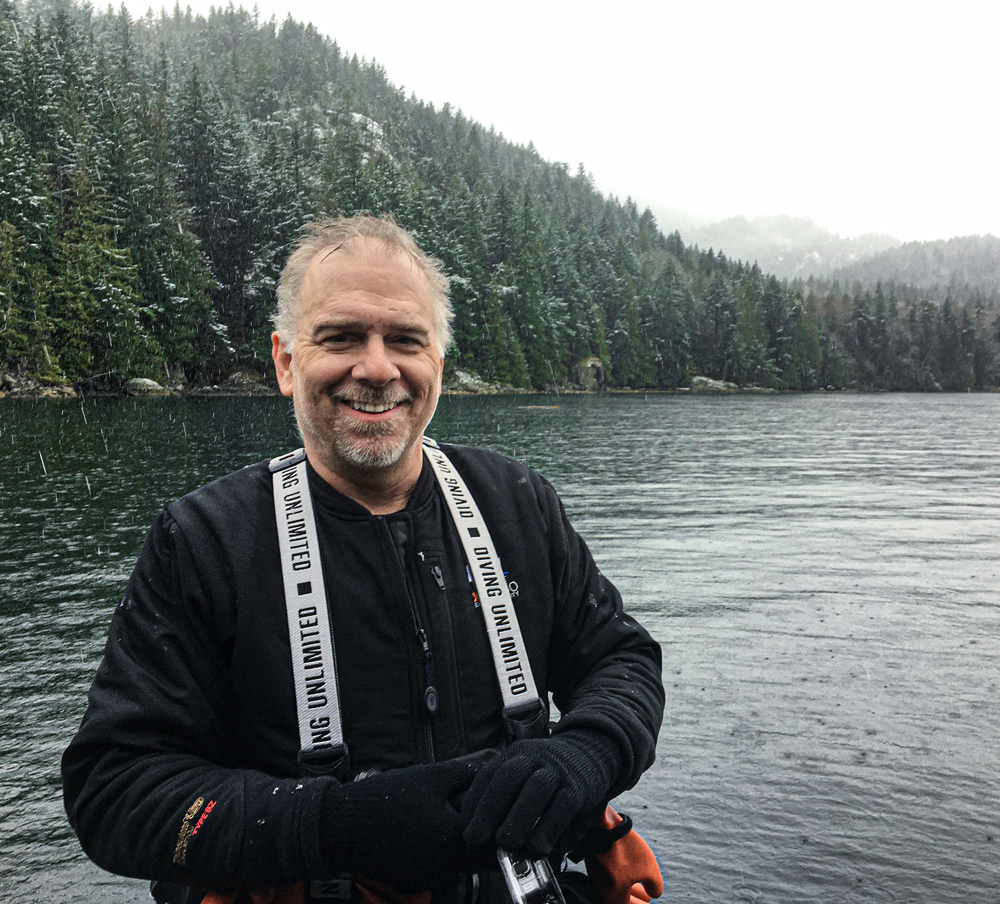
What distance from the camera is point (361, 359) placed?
2.45 m

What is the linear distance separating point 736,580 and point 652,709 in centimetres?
995

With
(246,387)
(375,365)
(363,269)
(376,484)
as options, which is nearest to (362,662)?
(376,484)

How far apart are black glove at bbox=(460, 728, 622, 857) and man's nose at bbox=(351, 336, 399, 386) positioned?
1165 millimetres

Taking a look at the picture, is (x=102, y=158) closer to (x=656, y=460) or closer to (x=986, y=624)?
(x=656, y=460)

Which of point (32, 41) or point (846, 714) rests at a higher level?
point (32, 41)

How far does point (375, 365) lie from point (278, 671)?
3.14 ft

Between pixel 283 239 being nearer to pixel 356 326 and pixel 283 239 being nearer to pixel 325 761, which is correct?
pixel 356 326

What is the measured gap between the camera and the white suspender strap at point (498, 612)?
238 centimetres

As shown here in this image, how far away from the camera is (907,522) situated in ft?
55.7

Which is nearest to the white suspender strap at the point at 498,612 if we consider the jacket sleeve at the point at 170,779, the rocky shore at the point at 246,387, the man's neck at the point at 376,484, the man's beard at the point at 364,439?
the man's neck at the point at 376,484

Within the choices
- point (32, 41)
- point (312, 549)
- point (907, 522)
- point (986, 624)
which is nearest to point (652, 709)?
point (312, 549)

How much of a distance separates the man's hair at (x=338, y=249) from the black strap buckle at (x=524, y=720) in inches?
48.6

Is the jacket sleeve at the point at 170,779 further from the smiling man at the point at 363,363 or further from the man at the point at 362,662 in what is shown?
the smiling man at the point at 363,363

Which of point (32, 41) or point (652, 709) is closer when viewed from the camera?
point (652, 709)
